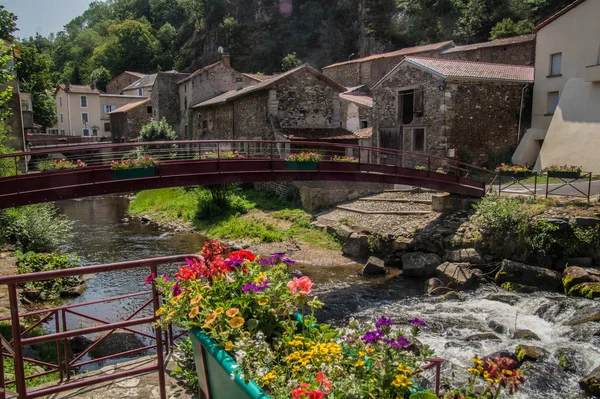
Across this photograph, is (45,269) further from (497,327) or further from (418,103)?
(418,103)

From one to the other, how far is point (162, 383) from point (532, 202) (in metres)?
14.6

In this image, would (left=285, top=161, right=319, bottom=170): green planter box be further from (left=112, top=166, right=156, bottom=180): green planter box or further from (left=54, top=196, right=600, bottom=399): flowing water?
(left=112, top=166, right=156, bottom=180): green planter box

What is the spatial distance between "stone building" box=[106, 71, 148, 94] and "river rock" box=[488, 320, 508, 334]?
56903 mm

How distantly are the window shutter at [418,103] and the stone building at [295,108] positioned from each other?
345 centimetres

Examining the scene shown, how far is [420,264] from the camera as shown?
48.8 feet

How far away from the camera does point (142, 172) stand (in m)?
11.5

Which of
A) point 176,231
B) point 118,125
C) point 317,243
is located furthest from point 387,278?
point 118,125

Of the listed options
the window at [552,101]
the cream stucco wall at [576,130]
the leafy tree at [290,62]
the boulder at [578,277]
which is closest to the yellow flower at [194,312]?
the boulder at [578,277]

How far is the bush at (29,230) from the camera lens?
14.9m

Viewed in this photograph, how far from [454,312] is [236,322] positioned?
10.0 m

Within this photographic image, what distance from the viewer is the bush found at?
14.9 m

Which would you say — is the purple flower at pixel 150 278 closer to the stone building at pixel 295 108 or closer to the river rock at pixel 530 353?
the river rock at pixel 530 353

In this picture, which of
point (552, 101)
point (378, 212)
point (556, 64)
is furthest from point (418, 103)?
point (378, 212)

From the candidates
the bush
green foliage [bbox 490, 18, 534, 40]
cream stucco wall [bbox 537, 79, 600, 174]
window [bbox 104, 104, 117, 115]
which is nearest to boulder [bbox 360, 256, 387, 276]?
cream stucco wall [bbox 537, 79, 600, 174]
